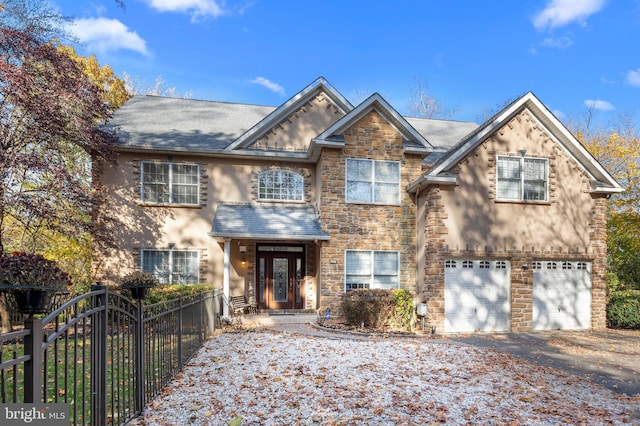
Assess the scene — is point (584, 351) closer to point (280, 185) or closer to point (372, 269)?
point (372, 269)

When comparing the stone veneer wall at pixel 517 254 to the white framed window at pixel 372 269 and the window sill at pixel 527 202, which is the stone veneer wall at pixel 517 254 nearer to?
the window sill at pixel 527 202

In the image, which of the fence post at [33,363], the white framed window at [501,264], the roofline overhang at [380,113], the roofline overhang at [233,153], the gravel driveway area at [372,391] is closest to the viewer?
the fence post at [33,363]

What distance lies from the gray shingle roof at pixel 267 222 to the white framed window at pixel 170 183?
4.13 feet

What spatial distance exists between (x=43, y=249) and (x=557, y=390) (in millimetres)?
16574

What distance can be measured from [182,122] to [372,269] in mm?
9778

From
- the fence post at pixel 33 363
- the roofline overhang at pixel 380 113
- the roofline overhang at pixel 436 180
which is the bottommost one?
Result: the fence post at pixel 33 363

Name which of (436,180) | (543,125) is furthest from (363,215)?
(543,125)

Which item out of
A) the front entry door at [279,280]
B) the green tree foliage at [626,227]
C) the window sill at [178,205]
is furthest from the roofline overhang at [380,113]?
the green tree foliage at [626,227]

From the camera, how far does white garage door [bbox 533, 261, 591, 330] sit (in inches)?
530

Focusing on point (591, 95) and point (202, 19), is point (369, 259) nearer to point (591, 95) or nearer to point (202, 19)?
point (202, 19)

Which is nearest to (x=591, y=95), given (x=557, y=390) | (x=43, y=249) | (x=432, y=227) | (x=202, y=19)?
(x=432, y=227)

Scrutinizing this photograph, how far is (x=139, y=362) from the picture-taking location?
511cm

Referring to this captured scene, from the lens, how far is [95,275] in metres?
14.2

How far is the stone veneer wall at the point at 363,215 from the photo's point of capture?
45.6ft
